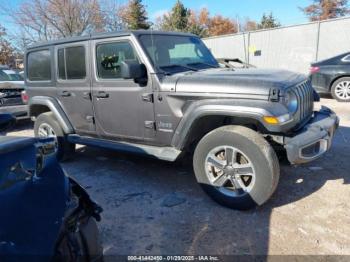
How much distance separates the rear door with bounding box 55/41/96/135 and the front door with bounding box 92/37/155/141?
0.16 meters

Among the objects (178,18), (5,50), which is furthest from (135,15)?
(5,50)

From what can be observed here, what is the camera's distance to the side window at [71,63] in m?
4.52

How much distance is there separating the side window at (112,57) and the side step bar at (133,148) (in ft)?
2.93

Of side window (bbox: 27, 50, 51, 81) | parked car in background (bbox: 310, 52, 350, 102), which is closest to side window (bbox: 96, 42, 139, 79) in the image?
side window (bbox: 27, 50, 51, 81)

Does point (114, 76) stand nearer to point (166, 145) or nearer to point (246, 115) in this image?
point (166, 145)

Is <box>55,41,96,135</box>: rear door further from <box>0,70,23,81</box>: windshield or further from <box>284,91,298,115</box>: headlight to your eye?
<box>0,70,23,81</box>: windshield

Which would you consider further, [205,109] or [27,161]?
[205,109]

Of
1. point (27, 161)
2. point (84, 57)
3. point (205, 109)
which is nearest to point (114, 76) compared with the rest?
point (84, 57)

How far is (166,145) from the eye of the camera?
3871 millimetres

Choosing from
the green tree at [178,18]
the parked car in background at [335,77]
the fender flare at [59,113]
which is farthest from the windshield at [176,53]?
the green tree at [178,18]

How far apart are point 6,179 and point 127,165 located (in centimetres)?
352

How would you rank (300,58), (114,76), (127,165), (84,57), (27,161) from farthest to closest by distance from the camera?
(300,58)
(127,165)
(84,57)
(114,76)
(27,161)

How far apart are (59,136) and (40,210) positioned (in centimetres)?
366

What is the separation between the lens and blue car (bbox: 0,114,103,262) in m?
1.42
